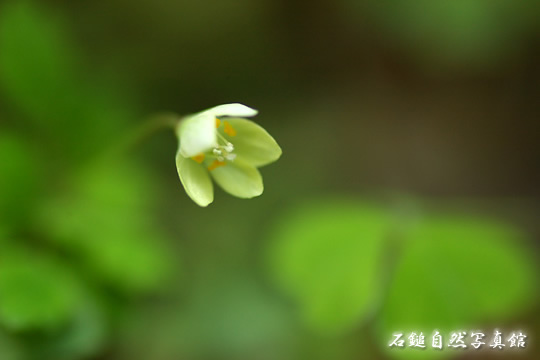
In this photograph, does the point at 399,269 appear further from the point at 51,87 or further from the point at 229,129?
the point at 51,87

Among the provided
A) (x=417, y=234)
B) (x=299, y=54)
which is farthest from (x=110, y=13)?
(x=417, y=234)

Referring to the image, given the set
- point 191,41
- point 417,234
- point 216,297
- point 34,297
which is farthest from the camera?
point 191,41

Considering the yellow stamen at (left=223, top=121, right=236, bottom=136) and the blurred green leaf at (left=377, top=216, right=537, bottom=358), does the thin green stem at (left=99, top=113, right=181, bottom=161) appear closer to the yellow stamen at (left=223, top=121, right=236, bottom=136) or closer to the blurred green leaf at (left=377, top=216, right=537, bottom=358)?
the yellow stamen at (left=223, top=121, right=236, bottom=136)

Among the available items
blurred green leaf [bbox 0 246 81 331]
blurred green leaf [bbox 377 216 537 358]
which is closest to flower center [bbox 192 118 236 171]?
blurred green leaf [bbox 0 246 81 331]

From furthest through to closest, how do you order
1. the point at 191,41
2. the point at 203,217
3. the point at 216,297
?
the point at 191,41, the point at 203,217, the point at 216,297

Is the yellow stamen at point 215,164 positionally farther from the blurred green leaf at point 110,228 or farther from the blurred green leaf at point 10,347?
the blurred green leaf at point 10,347

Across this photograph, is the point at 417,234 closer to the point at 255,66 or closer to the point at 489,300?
the point at 489,300
